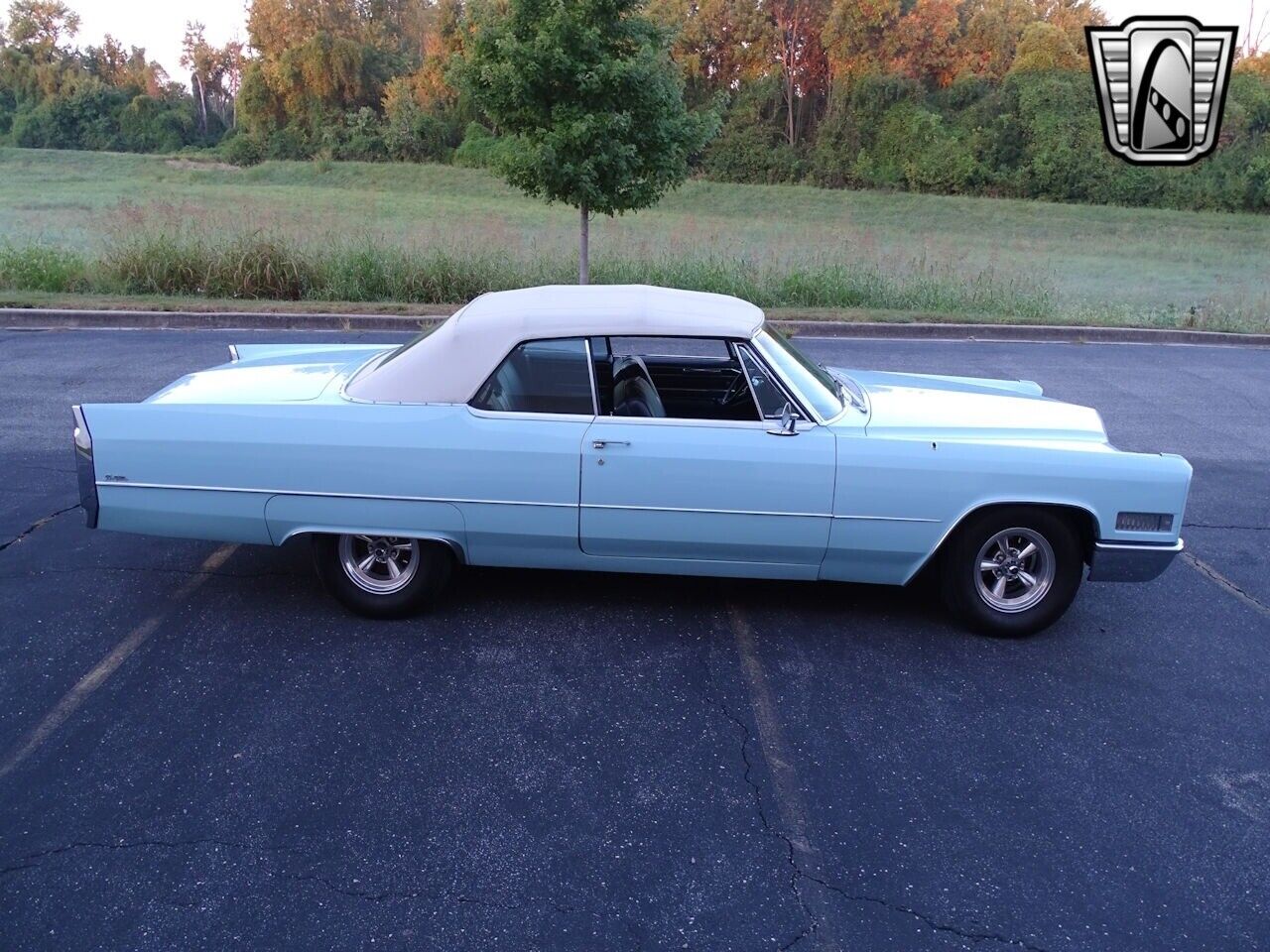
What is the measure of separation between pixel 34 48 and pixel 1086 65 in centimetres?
6890

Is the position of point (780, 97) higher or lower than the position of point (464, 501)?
higher

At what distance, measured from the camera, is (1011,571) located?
4.80 metres

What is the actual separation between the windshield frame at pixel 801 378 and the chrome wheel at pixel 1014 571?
3.05 ft

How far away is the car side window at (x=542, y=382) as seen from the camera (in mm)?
4668

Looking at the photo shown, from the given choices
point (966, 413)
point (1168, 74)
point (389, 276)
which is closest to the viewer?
point (966, 413)

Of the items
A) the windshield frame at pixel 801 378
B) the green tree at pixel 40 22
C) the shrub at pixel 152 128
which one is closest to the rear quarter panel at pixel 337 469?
the windshield frame at pixel 801 378

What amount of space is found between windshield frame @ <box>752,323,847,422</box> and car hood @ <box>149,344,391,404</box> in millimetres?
2020

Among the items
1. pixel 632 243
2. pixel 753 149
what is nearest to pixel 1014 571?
pixel 632 243

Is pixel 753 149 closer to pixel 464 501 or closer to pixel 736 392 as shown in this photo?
pixel 736 392

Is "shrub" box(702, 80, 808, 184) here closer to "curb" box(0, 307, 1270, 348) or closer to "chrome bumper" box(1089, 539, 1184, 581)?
"curb" box(0, 307, 1270, 348)

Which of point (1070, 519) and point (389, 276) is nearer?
point (1070, 519)

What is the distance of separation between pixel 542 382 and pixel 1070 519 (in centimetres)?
242

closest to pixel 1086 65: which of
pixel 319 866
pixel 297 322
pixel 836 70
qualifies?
pixel 836 70

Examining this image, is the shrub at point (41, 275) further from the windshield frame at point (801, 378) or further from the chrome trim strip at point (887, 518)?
the chrome trim strip at point (887, 518)
